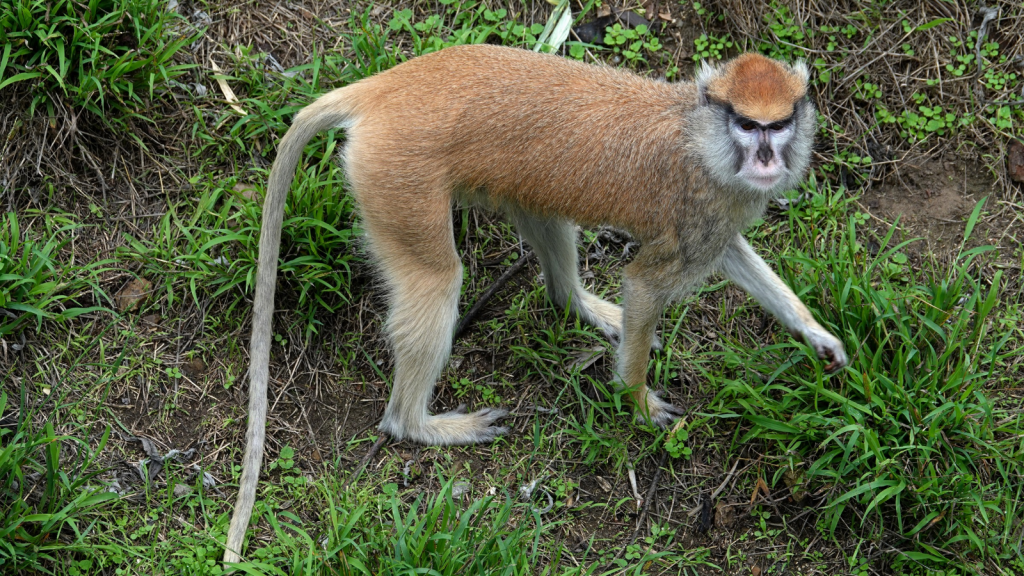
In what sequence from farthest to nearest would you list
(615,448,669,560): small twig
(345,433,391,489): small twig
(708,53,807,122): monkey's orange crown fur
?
1. (345,433,391,489): small twig
2. (615,448,669,560): small twig
3. (708,53,807,122): monkey's orange crown fur

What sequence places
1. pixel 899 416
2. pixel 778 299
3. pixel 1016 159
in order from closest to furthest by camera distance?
pixel 899 416
pixel 778 299
pixel 1016 159

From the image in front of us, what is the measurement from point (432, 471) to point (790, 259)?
1.94 m

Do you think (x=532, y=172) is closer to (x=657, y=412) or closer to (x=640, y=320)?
(x=640, y=320)

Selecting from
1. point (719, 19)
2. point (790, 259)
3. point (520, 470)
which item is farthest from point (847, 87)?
point (520, 470)

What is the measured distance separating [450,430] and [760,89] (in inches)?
80.1

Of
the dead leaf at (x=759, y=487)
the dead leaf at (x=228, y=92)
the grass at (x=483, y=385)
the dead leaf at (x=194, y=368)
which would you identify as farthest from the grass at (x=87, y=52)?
the dead leaf at (x=759, y=487)

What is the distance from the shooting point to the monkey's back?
12.4ft

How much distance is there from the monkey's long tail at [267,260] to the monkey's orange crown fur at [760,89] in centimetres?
156

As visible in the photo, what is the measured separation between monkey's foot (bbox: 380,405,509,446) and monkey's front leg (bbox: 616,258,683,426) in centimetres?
65

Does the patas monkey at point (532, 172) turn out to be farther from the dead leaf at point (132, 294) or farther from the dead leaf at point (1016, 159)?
the dead leaf at point (1016, 159)

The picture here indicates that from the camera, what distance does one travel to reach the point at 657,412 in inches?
171

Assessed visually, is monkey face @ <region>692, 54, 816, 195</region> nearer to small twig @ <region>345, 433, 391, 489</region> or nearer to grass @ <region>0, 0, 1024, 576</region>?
grass @ <region>0, 0, 1024, 576</region>

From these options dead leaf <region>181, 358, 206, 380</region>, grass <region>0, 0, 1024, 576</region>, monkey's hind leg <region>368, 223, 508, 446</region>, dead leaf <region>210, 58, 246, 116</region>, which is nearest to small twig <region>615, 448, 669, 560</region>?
grass <region>0, 0, 1024, 576</region>

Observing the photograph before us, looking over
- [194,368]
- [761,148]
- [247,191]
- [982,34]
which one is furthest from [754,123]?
[194,368]
